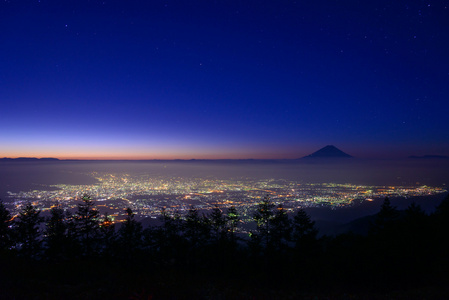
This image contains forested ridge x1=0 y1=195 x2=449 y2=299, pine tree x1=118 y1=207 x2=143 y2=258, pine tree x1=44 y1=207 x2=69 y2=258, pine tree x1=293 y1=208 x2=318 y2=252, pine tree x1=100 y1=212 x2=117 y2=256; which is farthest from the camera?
pine tree x1=118 y1=207 x2=143 y2=258

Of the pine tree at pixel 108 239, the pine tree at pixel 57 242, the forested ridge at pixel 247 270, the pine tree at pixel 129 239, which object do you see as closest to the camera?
the forested ridge at pixel 247 270

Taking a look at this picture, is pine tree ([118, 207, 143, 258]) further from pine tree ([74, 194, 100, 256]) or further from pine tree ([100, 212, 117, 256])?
pine tree ([74, 194, 100, 256])

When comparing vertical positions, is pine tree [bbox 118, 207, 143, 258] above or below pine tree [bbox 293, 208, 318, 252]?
below

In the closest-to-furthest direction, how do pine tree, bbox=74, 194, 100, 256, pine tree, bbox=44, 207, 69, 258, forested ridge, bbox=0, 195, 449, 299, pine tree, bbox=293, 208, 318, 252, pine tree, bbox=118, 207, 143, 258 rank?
1. forested ridge, bbox=0, 195, 449, 299
2. pine tree, bbox=293, 208, 318, 252
3. pine tree, bbox=44, 207, 69, 258
4. pine tree, bbox=118, 207, 143, 258
5. pine tree, bbox=74, 194, 100, 256

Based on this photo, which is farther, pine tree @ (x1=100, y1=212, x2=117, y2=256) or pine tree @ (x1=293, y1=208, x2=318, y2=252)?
pine tree @ (x1=100, y1=212, x2=117, y2=256)

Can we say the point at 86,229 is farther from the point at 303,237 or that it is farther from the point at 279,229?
the point at 303,237

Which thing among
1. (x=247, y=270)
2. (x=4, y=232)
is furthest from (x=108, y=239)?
(x=247, y=270)

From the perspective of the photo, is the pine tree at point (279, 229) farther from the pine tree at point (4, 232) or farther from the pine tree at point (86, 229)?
the pine tree at point (4, 232)

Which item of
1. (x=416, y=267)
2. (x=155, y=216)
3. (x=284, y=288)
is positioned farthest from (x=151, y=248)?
(x=155, y=216)

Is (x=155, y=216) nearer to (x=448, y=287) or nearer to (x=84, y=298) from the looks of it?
(x=84, y=298)

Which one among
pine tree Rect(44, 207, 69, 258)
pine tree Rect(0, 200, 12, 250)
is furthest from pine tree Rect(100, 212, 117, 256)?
pine tree Rect(0, 200, 12, 250)

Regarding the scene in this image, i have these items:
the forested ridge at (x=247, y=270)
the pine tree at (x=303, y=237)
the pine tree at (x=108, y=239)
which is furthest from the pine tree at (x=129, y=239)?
the pine tree at (x=303, y=237)
